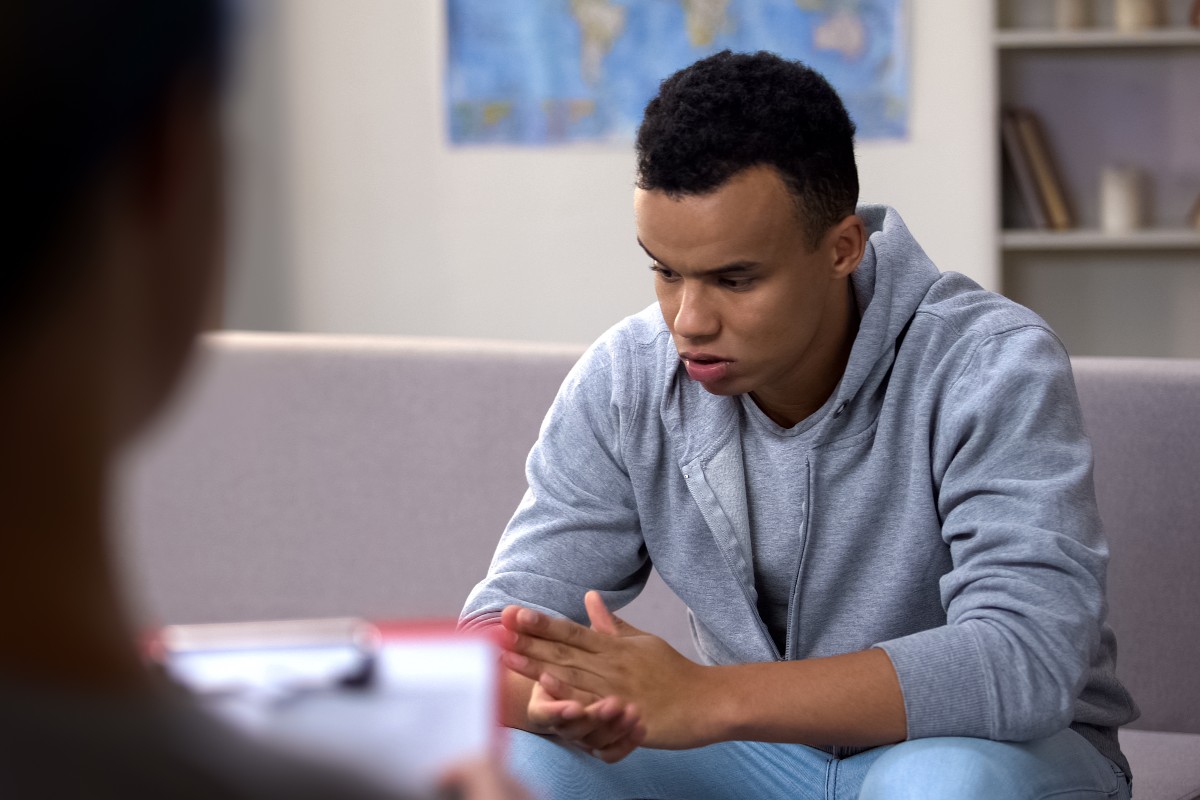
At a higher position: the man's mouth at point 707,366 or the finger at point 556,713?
the man's mouth at point 707,366

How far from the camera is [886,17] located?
10.8 ft

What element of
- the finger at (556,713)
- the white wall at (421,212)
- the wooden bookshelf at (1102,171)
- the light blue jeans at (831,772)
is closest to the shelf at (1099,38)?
the wooden bookshelf at (1102,171)

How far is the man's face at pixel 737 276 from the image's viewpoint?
1302 mm

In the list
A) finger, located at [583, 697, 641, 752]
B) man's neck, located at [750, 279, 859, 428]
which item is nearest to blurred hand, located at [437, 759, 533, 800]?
finger, located at [583, 697, 641, 752]

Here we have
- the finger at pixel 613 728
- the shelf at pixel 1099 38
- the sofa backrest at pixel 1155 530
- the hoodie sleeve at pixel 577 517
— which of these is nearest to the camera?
the finger at pixel 613 728

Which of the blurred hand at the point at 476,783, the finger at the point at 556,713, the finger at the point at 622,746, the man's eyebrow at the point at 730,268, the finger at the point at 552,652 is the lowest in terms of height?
the finger at the point at 622,746

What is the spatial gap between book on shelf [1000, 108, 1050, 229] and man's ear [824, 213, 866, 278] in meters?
1.97

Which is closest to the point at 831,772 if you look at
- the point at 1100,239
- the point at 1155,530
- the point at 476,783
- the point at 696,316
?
the point at 696,316

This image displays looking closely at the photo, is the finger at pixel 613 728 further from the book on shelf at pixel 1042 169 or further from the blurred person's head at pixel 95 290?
the book on shelf at pixel 1042 169

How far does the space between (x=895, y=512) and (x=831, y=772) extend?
10.5 inches

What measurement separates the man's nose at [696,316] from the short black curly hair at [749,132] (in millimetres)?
99

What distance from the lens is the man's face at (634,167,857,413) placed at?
1302 millimetres

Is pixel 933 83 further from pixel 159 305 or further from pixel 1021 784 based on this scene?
pixel 159 305

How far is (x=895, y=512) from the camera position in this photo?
54.3 inches
